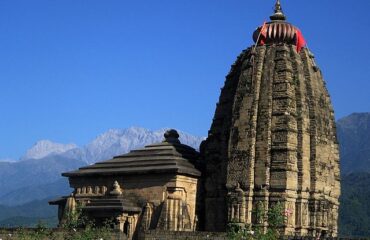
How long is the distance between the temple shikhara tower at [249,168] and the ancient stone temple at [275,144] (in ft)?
0.21

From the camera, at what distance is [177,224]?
47031 mm

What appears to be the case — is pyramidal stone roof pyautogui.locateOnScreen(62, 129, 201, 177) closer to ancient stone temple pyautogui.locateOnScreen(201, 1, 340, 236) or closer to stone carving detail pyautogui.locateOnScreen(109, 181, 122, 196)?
stone carving detail pyautogui.locateOnScreen(109, 181, 122, 196)

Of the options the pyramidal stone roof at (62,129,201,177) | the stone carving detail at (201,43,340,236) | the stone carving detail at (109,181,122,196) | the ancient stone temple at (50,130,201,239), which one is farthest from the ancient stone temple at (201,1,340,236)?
the stone carving detail at (109,181,122,196)

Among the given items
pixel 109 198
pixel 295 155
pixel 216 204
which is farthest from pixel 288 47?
pixel 109 198

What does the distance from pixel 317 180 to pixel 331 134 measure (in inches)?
189

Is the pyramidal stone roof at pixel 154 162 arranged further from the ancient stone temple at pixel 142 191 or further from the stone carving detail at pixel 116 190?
the stone carving detail at pixel 116 190

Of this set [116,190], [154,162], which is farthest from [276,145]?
[116,190]

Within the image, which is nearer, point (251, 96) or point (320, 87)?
point (251, 96)

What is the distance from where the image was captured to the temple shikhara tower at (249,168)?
46281 millimetres

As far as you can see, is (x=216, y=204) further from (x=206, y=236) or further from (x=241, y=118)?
(x=206, y=236)

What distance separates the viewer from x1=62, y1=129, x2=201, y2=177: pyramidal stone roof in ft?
157

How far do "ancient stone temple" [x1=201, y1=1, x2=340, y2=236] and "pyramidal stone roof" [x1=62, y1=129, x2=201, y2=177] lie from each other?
1.58m

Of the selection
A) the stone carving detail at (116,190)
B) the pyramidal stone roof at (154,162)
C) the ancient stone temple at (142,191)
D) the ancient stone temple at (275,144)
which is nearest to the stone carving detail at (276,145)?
the ancient stone temple at (275,144)

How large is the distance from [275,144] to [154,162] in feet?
25.6
